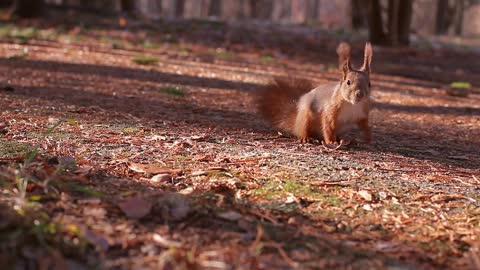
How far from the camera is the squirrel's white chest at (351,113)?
4.47 metres

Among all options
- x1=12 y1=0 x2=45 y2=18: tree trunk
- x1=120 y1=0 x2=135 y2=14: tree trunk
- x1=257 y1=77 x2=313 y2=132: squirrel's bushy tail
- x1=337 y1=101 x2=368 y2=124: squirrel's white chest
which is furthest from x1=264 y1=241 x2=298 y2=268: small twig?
x1=120 y1=0 x2=135 y2=14: tree trunk

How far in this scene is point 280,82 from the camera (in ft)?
16.6

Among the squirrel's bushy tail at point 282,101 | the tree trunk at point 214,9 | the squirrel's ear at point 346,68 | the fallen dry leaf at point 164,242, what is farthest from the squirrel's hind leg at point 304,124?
the tree trunk at point 214,9

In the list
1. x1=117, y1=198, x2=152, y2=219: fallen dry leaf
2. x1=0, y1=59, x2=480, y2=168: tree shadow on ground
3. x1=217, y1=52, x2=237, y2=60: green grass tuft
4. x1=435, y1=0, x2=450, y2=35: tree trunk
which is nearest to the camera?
x1=117, y1=198, x2=152, y2=219: fallen dry leaf

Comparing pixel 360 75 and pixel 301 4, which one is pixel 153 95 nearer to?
pixel 360 75

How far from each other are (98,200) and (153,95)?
13.1 ft

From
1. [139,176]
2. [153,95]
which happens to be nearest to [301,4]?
[153,95]

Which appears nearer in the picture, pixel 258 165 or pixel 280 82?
pixel 258 165

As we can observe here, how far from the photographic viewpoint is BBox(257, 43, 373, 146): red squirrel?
438 cm

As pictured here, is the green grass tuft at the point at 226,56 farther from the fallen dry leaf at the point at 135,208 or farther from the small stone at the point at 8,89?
the fallen dry leaf at the point at 135,208

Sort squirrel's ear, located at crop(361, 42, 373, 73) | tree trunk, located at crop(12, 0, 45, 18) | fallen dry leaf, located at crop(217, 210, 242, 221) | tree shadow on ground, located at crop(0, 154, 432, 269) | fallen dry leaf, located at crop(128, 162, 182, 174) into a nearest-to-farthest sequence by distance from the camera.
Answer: tree shadow on ground, located at crop(0, 154, 432, 269) < fallen dry leaf, located at crop(217, 210, 242, 221) < fallen dry leaf, located at crop(128, 162, 182, 174) < squirrel's ear, located at crop(361, 42, 373, 73) < tree trunk, located at crop(12, 0, 45, 18)

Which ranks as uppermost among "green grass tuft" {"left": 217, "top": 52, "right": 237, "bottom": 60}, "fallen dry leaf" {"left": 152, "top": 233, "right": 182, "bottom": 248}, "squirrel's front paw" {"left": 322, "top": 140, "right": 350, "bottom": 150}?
"fallen dry leaf" {"left": 152, "top": 233, "right": 182, "bottom": 248}

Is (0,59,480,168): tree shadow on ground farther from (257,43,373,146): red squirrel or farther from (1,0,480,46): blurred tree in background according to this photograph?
(1,0,480,46): blurred tree in background

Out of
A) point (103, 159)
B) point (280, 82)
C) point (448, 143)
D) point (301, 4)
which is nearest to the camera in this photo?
point (103, 159)
